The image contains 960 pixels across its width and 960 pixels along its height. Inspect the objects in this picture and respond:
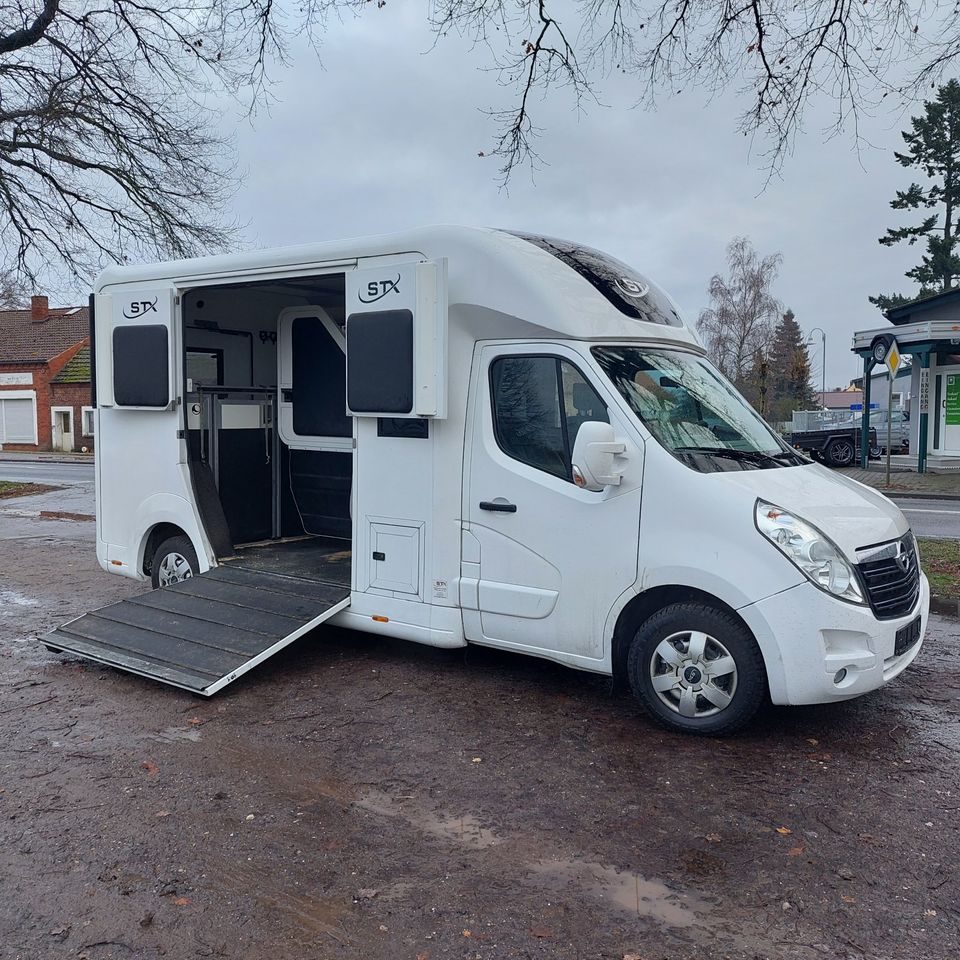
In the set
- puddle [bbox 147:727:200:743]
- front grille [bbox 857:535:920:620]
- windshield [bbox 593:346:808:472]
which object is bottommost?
puddle [bbox 147:727:200:743]

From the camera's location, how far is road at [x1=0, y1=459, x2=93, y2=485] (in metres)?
24.6

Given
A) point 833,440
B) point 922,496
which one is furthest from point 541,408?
point 833,440

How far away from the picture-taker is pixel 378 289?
19.3 ft

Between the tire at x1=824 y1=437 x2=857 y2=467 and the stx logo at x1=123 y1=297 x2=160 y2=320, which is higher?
the stx logo at x1=123 y1=297 x2=160 y2=320

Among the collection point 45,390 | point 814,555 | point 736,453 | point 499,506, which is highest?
point 45,390

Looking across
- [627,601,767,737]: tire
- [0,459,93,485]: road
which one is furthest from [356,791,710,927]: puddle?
[0,459,93,485]: road

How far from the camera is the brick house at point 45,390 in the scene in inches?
1601

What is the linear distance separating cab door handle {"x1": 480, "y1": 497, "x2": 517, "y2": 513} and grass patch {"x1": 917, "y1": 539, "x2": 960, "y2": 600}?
5042 millimetres

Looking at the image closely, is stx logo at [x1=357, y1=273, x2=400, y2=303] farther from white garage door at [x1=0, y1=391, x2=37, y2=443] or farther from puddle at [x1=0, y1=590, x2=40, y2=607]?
white garage door at [x1=0, y1=391, x2=37, y2=443]

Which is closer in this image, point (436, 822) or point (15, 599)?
point (436, 822)

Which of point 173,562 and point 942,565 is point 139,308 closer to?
point 173,562

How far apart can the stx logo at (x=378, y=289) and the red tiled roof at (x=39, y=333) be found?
1545 inches

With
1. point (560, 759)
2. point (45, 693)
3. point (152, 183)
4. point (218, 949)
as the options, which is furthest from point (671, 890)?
point (152, 183)

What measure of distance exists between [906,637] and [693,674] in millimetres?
1162
